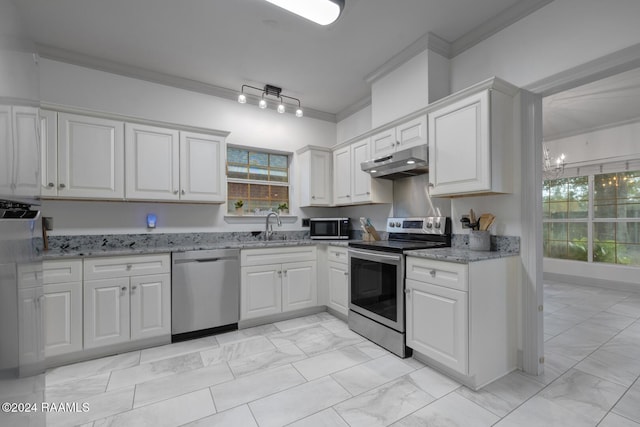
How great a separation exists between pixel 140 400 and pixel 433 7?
11.5 ft

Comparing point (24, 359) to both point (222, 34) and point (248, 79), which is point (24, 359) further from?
point (248, 79)

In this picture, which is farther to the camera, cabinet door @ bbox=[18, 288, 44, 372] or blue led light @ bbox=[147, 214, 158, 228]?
blue led light @ bbox=[147, 214, 158, 228]

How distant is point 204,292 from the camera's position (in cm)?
277

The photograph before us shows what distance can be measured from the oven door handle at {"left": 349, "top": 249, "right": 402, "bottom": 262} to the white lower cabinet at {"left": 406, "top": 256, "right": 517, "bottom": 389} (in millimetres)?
146

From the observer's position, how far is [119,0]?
2.10 m

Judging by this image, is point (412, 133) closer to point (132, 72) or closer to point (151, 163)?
point (151, 163)

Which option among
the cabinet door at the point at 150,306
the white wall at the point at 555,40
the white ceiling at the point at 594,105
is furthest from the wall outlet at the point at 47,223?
the white ceiling at the point at 594,105

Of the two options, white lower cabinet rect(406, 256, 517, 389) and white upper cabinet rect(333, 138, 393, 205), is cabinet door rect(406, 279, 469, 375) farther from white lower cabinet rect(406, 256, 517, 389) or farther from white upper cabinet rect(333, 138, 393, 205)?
white upper cabinet rect(333, 138, 393, 205)

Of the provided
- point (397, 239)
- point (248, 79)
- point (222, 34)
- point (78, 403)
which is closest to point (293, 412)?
point (78, 403)

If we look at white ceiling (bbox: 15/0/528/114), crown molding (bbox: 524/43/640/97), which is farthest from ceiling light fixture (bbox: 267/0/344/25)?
crown molding (bbox: 524/43/640/97)

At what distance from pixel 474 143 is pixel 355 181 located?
5.02 feet

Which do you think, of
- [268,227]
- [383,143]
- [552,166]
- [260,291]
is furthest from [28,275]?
[552,166]

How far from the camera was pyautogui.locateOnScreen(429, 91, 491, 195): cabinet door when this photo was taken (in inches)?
79.4

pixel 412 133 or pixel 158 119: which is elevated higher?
pixel 158 119
